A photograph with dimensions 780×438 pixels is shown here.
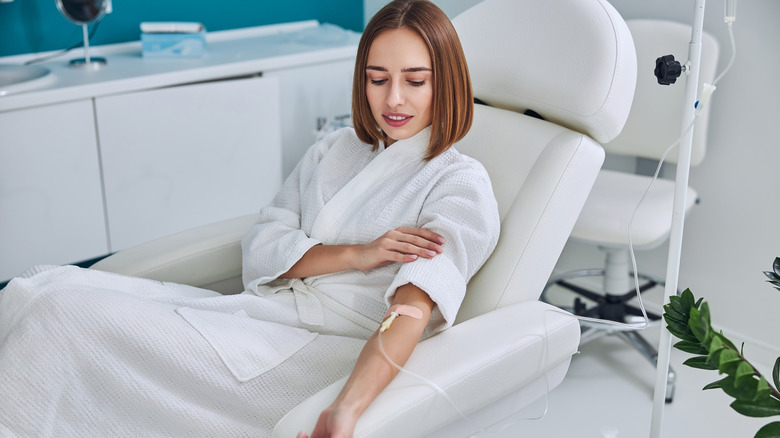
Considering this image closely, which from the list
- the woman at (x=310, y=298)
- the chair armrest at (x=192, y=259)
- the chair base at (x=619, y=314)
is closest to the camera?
the woman at (x=310, y=298)

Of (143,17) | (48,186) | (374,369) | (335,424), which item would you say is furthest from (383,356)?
(143,17)

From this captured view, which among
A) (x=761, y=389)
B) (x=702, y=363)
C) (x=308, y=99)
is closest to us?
(x=761, y=389)

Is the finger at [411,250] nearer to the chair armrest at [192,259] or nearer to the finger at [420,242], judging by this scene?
the finger at [420,242]

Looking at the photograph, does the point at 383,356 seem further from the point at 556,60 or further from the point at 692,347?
the point at 556,60

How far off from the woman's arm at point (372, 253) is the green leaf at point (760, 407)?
1.61 feet

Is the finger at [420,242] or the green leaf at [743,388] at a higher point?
the finger at [420,242]

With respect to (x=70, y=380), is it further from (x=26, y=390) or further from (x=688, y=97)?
(x=688, y=97)

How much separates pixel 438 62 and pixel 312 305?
0.48 meters

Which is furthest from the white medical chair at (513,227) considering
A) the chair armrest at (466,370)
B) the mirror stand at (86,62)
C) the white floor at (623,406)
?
the mirror stand at (86,62)

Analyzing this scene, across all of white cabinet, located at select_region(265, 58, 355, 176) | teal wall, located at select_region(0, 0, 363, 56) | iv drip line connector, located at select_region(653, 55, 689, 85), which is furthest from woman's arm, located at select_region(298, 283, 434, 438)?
teal wall, located at select_region(0, 0, 363, 56)

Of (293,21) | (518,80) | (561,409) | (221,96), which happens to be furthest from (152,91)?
(561,409)

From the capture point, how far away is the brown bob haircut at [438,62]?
1.40 m

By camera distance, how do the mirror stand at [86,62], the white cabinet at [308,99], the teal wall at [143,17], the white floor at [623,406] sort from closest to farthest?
the white floor at [623,406] → the mirror stand at [86,62] → the teal wall at [143,17] → the white cabinet at [308,99]

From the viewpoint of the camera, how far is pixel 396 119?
146 cm
